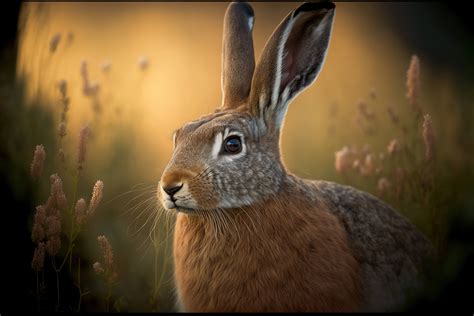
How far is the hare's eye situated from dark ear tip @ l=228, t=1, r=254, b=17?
2.75 feet

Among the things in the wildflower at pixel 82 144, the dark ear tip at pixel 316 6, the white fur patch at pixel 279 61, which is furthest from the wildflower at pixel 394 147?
the wildflower at pixel 82 144

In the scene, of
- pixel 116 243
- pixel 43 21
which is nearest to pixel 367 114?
pixel 116 243

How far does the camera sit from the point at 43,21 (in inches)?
136

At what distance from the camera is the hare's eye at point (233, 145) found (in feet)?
9.61

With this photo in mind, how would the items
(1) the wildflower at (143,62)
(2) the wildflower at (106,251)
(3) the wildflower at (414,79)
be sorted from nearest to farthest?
(2) the wildflower at (106,251)
(3) the wildflower at (414,79)
(1) the wildflower at (143,62)

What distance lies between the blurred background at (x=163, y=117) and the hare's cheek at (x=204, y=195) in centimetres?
36

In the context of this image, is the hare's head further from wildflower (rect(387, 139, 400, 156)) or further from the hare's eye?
wildflower (rect(387, 139, 400, 156))

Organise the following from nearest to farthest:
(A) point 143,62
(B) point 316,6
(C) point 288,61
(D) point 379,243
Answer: (B) point 316,6 < (C) point 288,61 < (D) point 379,243 < (A) point 143,62

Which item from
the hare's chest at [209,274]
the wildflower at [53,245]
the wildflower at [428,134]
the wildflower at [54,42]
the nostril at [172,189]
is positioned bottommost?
the hare's chest at [209,274]

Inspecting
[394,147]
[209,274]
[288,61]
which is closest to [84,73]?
[288,61]

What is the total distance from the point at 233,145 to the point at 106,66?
1.21 meters

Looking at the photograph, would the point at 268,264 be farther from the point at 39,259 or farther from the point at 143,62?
the point at 143,62

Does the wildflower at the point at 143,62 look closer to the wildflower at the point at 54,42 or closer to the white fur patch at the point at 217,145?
the wildflower at the point at 54,42

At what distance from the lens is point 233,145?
2939 mm
